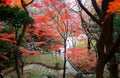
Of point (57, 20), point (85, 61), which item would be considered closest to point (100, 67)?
point (57, 20)

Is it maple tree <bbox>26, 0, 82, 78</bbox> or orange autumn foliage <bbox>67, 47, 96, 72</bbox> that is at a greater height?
maple tree <bbox>26, 0, 82, 78</bbox>

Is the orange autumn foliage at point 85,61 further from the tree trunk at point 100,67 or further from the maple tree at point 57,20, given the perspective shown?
the tree trunk at point 100,67

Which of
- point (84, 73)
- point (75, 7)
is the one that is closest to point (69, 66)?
point (84, 73)

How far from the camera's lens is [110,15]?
27.1 ft

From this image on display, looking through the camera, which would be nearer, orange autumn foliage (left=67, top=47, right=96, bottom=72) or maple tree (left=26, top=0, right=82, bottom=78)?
maple tree (left=26, top=0, right=82, bottom=78)

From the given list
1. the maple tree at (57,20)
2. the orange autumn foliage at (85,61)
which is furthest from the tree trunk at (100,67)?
the orange autumn foliage at (85,61)

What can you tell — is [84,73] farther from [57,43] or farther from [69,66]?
[57,43]

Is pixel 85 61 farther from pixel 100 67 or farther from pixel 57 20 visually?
pixel 100 67

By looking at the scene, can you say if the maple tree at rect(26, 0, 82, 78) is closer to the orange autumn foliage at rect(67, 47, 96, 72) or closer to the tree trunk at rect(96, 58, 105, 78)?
the orange autumn foliage at rect(67, 47, 96, 72)

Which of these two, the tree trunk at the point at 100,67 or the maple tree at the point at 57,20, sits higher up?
the maple tree at the point at 57,20

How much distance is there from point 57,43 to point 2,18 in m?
13.8

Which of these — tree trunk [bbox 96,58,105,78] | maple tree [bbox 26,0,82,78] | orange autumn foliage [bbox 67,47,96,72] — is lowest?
orange autumn foliage [bbox 67,47,96,72]

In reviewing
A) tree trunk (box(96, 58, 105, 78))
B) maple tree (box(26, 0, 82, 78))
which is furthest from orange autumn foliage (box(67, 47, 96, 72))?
tree trunk (box(96, 58, 105, 78))

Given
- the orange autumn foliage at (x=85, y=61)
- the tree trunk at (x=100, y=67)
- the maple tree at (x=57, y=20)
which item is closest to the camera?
the tree trunk at (x=100, y=67)
